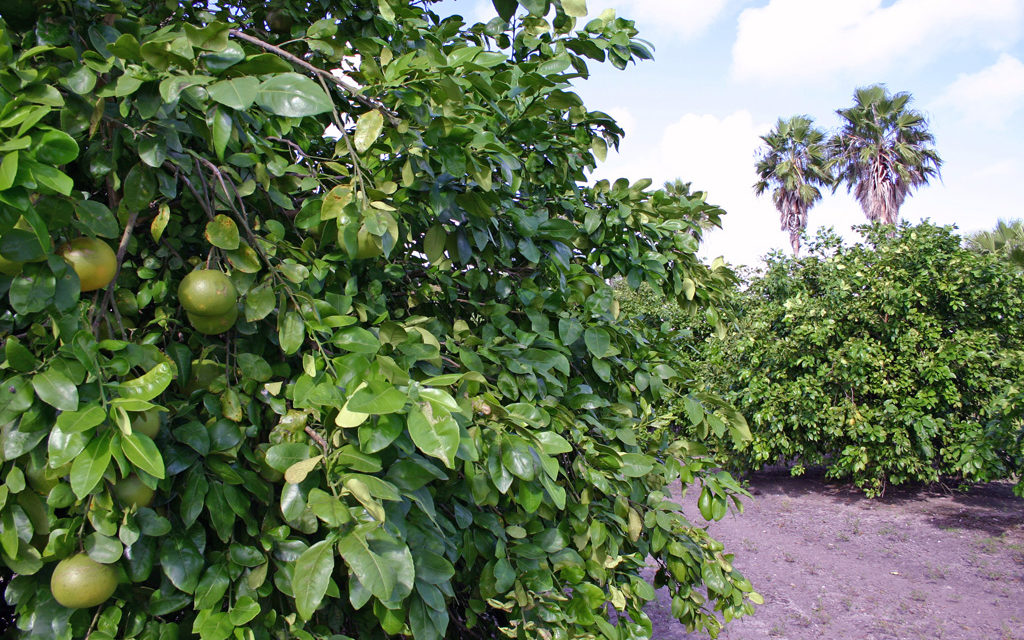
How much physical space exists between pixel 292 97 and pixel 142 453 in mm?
617

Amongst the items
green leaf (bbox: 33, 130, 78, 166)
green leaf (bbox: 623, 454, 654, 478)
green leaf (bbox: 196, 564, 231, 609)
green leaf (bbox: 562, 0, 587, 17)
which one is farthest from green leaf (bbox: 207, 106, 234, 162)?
green leaf (bbox: 623, 454, 654, 478)

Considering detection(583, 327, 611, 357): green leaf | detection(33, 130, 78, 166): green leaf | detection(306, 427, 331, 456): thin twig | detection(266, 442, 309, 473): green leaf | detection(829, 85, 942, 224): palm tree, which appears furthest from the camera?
detection(829, 85, 942, 224): palm tree

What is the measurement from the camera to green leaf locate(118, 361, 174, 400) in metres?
1.09

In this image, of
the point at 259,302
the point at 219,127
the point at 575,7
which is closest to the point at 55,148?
the point at 219,127

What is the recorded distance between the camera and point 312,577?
3.36ft

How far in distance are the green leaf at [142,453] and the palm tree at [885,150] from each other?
23855 millimetres

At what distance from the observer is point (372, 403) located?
3.44 feet

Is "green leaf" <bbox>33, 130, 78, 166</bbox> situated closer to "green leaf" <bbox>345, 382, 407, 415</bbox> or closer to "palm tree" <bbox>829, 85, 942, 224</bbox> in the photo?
"green leaf" <bbox>345, 382, 407, 415</bbox>

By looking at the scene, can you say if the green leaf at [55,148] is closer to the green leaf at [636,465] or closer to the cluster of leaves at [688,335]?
the green leaf at [636,465]

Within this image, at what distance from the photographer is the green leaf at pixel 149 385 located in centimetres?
109

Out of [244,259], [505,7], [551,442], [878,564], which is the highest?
[505,7]

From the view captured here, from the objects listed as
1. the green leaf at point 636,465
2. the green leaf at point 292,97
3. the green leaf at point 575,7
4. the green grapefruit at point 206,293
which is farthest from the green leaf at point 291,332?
the green leaf at point 575,7

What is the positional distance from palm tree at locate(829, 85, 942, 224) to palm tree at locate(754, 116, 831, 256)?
1.15 m

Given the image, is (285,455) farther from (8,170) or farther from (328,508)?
(8,170)
